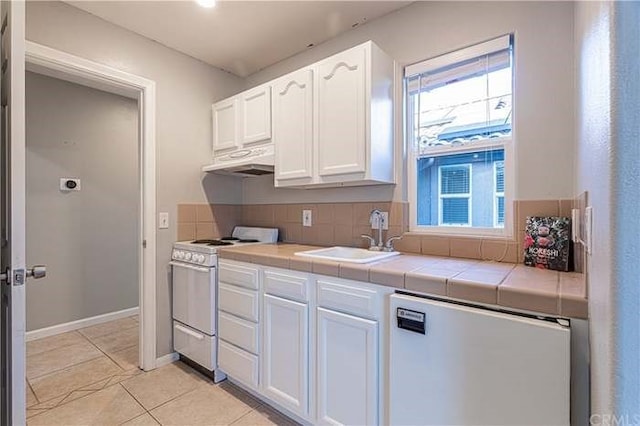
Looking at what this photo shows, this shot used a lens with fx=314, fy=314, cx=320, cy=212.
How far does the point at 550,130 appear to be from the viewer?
1497mm

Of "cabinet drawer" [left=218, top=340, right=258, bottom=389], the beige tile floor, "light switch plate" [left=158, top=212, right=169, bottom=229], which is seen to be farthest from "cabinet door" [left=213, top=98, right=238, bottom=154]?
the beige tile floor

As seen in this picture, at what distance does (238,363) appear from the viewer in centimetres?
195

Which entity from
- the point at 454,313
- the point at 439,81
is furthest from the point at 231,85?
the point at 454,313

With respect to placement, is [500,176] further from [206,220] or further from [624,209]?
[206,220]

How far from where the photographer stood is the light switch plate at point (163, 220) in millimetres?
2370

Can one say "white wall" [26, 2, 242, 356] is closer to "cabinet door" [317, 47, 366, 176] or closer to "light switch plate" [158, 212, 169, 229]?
"light switch plate" [158, 212, 169, 229]

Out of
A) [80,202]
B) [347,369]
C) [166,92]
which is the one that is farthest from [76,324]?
[347,369]

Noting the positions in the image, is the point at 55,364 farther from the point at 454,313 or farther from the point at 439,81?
the point at 439,81

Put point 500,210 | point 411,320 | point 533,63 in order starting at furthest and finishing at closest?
1. point 500,210
2. point 533,63
3. point 411,320

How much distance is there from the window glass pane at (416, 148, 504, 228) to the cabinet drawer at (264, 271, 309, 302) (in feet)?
2.78

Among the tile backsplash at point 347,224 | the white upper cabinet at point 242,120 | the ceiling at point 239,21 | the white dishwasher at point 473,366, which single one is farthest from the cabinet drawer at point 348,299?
the ceiling at point 239,21

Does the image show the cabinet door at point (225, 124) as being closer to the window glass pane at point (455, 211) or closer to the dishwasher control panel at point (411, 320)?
the window glass pane at point (455, 211)

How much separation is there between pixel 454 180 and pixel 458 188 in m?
0.05

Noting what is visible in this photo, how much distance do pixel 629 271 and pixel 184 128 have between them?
106 inches
